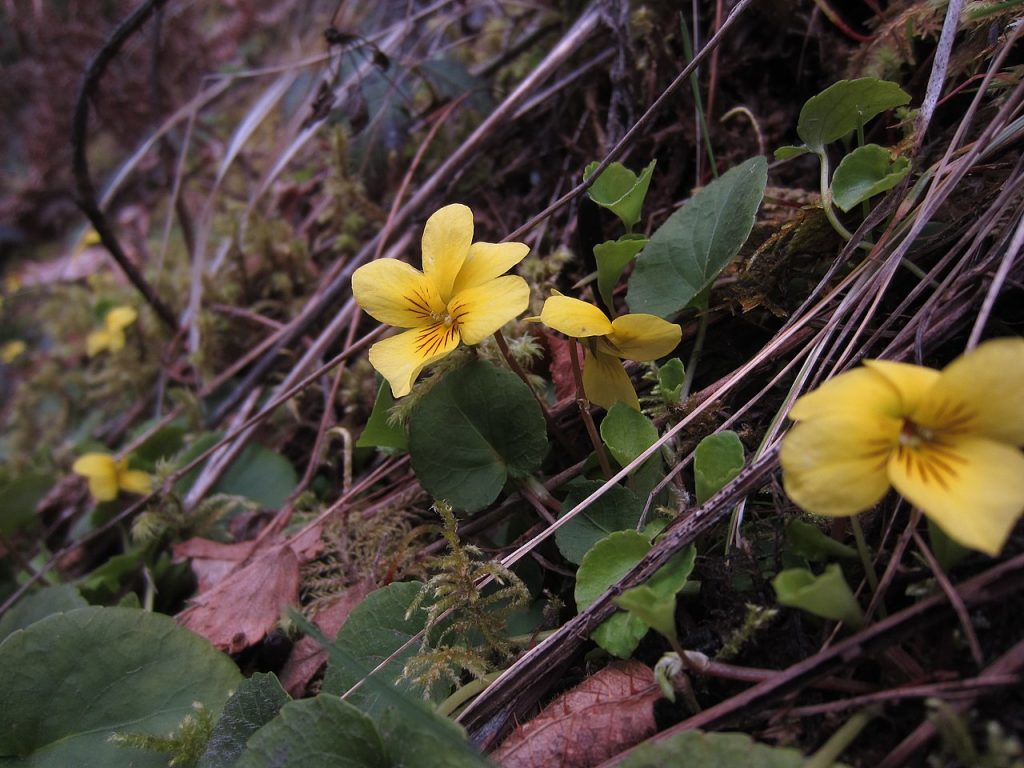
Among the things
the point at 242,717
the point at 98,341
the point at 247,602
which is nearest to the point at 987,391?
the point at 242,717

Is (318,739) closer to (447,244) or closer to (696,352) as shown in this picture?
(447,244)

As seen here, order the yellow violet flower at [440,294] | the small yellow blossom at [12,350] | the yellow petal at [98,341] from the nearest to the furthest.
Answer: the yellow violet flower at [440,294]
the yellow petal at [98,341]
the small yellow blossom at [12,350]

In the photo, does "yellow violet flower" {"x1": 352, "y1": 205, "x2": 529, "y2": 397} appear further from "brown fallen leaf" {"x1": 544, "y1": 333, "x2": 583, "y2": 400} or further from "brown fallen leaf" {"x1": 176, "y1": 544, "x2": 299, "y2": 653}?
"brown fallen leaf" {"x1": 176, "y1": 544, "x2": 299, "y2": 653}

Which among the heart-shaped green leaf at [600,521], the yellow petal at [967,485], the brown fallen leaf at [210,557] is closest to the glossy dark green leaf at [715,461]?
the heart-shaped green leaf at [600,521]

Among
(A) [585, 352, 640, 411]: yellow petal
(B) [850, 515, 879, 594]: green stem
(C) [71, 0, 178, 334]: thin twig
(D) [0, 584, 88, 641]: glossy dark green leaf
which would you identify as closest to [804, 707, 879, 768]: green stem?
(B) [850, 515, 879, 594]: green stem

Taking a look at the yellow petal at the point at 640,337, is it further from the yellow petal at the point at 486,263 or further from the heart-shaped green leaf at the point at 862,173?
the heart-shaped green leaf at the point at 862,173
